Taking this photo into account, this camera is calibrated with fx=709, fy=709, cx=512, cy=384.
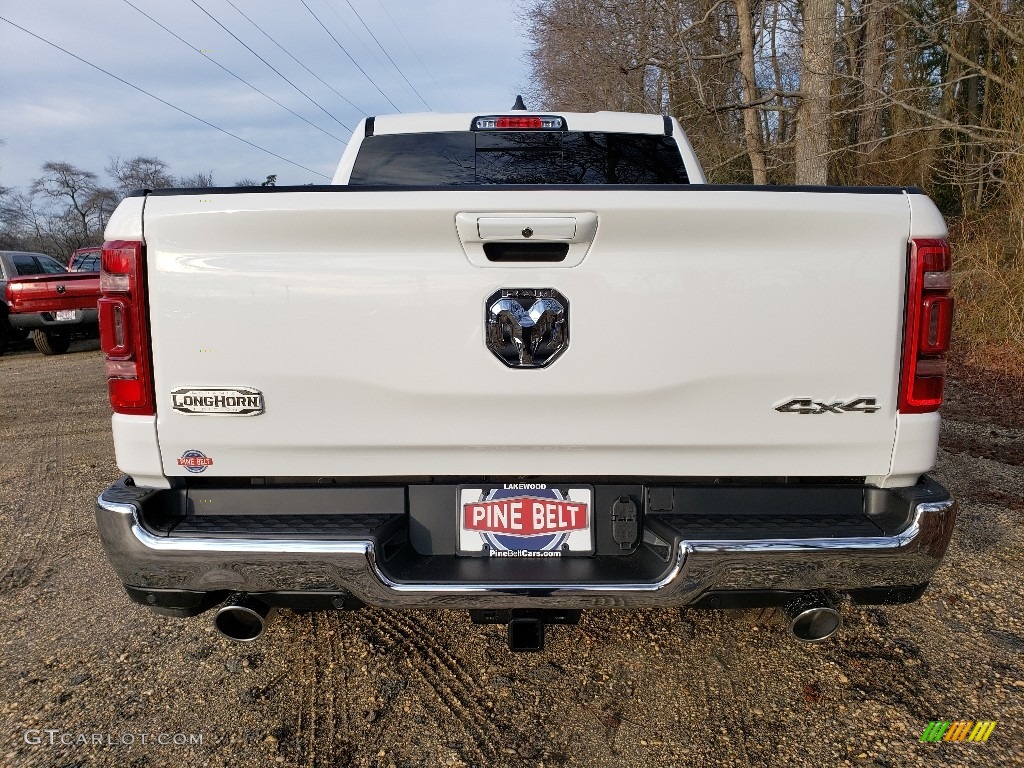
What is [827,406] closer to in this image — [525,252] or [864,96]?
[525,252]

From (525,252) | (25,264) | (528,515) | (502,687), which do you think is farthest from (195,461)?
(25,264)

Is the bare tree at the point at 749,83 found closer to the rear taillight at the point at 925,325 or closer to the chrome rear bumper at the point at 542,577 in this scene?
the rear taillight at the point at 925,325

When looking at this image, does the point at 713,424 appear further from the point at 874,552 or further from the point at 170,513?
the point at 170,513

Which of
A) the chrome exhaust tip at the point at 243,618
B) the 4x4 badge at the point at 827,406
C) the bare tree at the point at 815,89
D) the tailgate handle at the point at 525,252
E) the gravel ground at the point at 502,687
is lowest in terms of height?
the gravel ground at the point at 502,687

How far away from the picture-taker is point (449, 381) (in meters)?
2.10

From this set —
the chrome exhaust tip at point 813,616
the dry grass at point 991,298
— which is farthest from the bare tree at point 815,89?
the chrome exhaust tip at point 813,616

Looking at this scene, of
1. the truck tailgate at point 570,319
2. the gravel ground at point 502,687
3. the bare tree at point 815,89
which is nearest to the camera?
the truck tailgate at point 570,319

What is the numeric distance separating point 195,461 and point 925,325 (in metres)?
2.22

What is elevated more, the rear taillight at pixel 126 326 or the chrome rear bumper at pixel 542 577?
the rear taillight at pixel 126 326

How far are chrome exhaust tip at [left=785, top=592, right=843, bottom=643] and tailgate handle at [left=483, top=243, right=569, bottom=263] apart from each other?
1285 millimetres

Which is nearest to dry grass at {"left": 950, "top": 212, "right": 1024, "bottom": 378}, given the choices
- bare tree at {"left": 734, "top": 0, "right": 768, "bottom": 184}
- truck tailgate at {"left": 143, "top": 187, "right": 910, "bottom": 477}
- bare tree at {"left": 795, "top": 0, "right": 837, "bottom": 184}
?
bare tree at {"left": 795, "top": 0, "right": 837, "bottom": 184}

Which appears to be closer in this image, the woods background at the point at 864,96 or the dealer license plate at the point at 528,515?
the dealer license plate at the point at 528,515

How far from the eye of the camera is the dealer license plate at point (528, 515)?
2217 millimetres

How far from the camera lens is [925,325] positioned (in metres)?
2.09
